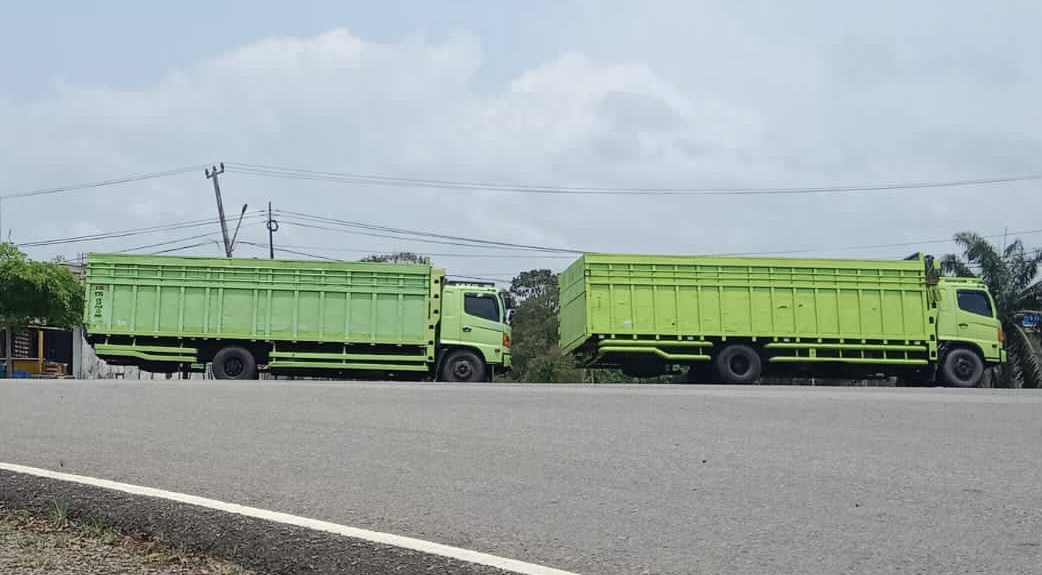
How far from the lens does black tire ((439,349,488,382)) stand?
23.4 meters

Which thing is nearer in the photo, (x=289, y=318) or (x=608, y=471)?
(x=608, y=471)

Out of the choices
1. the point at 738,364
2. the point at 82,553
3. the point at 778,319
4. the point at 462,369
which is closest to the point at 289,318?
the point at 462,369

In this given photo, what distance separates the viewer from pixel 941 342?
77.6ft

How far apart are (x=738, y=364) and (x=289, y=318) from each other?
960cm

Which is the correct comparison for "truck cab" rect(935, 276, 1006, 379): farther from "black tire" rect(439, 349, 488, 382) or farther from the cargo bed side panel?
"black tire" rect(439, 349, 488, 382)

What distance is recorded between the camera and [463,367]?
23.5 m

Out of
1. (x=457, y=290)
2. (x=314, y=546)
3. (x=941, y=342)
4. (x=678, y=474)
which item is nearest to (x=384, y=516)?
(x=314, y=546)

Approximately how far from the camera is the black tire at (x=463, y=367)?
23375 mm

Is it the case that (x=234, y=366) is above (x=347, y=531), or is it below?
above

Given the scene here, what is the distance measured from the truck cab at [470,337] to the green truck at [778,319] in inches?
66.2

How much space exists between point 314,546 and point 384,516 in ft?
2.99

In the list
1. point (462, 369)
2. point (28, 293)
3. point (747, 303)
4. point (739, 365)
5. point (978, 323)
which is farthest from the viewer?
point (28, 293)

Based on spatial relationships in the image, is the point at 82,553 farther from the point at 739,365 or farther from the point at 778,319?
the point at 778,319

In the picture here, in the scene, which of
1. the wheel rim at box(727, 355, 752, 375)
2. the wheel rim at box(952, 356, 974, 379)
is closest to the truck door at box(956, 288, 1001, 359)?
the wheel rim at box(952, 356, 974, 379)
